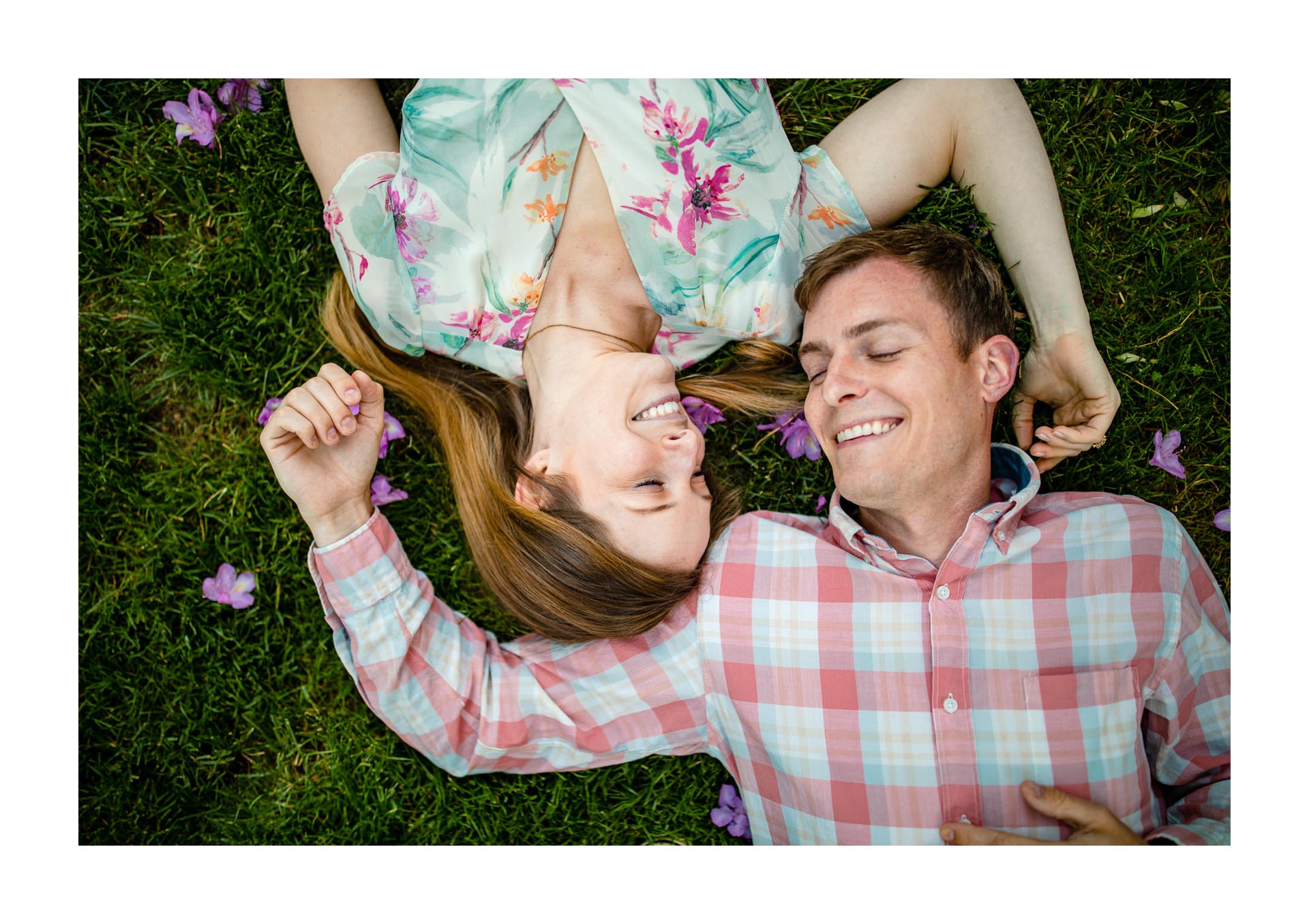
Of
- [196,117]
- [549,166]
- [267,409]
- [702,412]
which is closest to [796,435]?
[702,412]

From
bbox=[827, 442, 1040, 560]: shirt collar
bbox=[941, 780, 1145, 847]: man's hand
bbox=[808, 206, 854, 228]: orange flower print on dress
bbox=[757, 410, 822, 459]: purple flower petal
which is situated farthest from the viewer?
bbox=[757, 410, 822, 459]: purple flower petal

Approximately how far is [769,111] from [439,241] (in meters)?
0.85

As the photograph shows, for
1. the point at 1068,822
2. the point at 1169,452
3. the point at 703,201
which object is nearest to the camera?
the point at 1068,822

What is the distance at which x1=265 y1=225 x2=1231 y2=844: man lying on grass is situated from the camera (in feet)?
5.63

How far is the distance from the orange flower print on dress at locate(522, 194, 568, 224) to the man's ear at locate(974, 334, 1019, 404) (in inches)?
41.1

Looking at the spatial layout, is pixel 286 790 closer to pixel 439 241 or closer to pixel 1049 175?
pixel 439 241

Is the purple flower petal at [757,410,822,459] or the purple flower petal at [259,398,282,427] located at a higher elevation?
the purple flower petal at [259,398,282,427]

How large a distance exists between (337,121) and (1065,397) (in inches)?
75.8

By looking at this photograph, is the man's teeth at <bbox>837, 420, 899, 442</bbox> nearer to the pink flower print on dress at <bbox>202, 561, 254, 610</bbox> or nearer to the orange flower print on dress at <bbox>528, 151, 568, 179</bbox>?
the orange flower print on dress at <bbox>528, 151, 568, 179</bbox>

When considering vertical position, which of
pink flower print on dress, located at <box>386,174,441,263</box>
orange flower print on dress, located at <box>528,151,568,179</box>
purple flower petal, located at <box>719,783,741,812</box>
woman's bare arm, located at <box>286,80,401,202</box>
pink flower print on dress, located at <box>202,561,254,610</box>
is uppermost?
woman's bare arm, located at <box>286,80,401,202</box>

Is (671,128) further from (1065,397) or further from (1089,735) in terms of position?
(1089,735)

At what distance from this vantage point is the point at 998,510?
5.82 ft

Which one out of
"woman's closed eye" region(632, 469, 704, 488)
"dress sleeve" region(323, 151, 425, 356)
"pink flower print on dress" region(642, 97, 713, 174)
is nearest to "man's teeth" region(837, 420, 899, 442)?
"woman's closed eye" region(632, 469, 704, 488)

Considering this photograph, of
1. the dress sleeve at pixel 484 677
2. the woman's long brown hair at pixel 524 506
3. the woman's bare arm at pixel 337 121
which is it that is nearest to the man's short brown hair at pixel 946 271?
the woman's long brown hair at pixel 524 506
